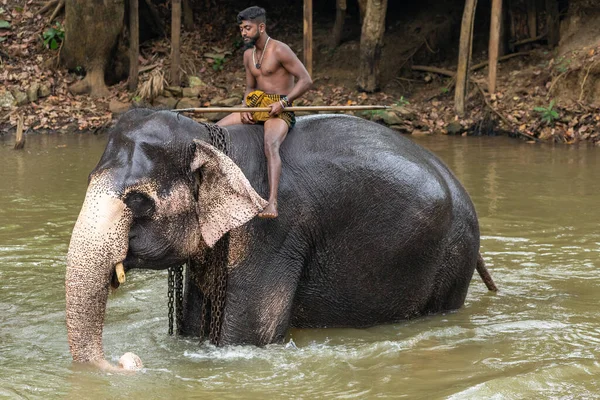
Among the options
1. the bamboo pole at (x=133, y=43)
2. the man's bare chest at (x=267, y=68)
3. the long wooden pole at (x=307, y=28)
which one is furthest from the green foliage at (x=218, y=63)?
the man's bare chest at (x=267, y=68)

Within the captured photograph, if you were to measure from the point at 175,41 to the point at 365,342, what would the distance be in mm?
12905

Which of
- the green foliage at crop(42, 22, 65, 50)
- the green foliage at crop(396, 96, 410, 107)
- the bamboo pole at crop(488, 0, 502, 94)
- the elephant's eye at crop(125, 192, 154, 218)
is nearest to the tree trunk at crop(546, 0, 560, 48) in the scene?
the bamboo pole at crop(488, 0, 502, 94)

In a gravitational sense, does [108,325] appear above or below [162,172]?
below

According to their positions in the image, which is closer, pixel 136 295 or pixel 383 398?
pixel 383 398

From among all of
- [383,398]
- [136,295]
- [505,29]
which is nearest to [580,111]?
[505,29]

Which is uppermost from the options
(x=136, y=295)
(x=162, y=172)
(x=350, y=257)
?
(x=162, y=172)

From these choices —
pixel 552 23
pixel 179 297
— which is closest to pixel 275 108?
pixel 179 297

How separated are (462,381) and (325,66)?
14692 millimetres

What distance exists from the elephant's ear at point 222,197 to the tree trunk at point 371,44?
12.5 metres

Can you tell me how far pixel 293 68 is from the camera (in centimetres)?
604

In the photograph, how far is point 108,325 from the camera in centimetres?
638

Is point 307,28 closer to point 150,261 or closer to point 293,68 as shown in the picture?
point 293,68

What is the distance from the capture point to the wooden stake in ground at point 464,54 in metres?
16.0

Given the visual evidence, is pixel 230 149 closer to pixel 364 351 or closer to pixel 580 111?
pixel 364 351
